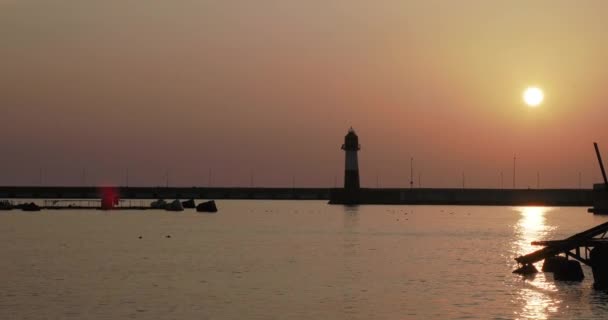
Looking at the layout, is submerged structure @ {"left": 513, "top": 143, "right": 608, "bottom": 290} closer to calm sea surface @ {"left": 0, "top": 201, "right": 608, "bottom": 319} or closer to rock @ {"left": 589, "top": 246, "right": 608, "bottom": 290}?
rock @ {"left": 589, "top": 246, "right": 608, "bottom": 290}

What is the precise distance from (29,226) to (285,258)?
7273cm

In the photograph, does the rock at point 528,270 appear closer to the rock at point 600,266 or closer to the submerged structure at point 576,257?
the submerged structure at point 576,257

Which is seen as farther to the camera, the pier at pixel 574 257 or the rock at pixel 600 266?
the pier at pixel 574 257

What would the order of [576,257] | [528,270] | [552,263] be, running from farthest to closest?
[528,270], [552,263], [576,257]

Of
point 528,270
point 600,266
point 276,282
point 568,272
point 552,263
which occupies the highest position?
point 600,266

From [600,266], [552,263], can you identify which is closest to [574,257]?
[552,263]

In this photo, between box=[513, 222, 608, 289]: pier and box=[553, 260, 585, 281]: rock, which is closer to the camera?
box=[513, 222, 608, 289]: pier

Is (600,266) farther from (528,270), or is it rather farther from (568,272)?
(528,270)

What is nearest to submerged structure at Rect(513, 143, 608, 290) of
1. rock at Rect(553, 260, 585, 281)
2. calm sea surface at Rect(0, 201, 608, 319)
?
rock at Rect(553, 260, 585, 281)

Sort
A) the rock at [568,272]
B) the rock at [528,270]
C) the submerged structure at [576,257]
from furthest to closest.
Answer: the rock at [528,270] → the rock at [568,272] → the submerged structure at [576,257]

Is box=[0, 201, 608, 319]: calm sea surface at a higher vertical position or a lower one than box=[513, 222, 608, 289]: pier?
lower


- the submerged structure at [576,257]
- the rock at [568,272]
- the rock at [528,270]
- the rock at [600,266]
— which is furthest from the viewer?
the rock at [528,270]

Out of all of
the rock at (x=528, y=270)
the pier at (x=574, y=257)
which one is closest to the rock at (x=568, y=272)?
the pier at (x=574, y=257)

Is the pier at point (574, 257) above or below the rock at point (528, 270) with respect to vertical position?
above
